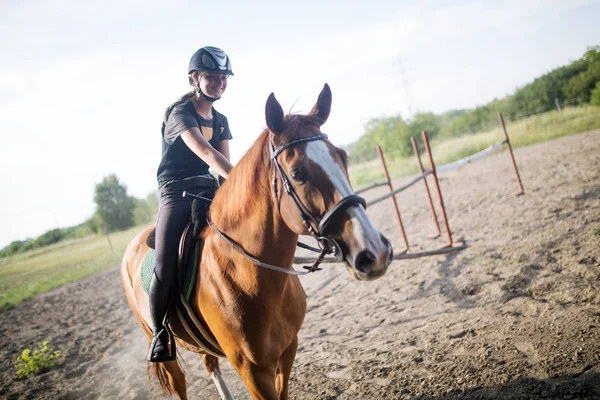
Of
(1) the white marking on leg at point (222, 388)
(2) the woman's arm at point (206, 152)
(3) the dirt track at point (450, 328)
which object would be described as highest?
(2) the woman's arm at point (206, 152)

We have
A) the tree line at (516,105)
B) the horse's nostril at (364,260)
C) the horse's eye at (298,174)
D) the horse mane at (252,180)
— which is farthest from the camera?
the tree line at (516,105)

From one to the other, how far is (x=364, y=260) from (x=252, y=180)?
0.94m

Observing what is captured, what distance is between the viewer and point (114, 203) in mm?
46531

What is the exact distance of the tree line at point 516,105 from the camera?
32328 mm

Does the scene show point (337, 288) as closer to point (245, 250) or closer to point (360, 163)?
point (245, 250)

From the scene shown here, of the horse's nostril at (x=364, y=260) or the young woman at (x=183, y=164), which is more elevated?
the young woman at (x=183, y=164)

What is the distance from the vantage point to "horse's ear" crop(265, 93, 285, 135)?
1970 millimetres

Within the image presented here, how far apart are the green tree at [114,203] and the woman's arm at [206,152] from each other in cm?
4627

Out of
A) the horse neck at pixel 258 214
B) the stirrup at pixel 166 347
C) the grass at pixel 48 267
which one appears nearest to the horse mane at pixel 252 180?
the horse neck at pixel 258 214

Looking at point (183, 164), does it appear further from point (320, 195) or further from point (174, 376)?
point (174, 376)

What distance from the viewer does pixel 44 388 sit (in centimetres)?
582

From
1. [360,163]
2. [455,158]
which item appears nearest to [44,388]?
[455,158]

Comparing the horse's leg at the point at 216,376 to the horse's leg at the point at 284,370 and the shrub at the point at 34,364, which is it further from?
the shrub at the point at 34,364

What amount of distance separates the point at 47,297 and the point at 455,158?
24.0m
